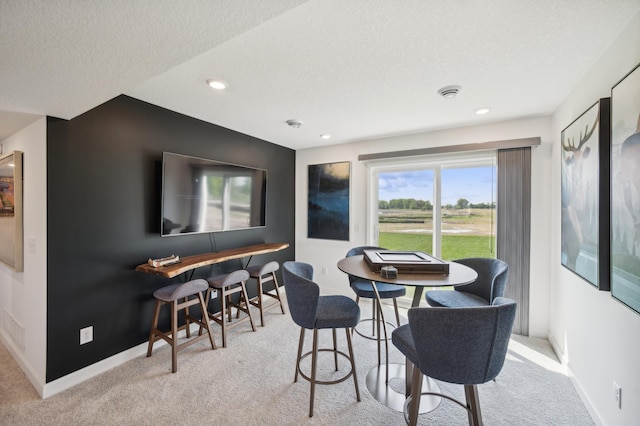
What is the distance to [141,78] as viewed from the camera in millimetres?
1477

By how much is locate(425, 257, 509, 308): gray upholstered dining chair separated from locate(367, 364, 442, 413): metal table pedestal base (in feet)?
2.07

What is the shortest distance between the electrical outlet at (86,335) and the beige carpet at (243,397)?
33cm

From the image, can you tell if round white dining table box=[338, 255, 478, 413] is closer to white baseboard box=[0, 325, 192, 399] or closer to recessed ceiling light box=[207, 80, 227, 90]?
recessed ceiling light box=[207, 80, 227, 90]

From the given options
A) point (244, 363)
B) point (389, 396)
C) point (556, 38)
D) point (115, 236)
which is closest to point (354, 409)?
point (389, 396)

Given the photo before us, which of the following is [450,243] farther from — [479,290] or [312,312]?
[312,312]

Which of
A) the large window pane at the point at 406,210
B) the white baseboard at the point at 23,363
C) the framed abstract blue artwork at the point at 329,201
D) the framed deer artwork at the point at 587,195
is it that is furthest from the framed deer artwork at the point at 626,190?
the white baseboard at the point at 23,363

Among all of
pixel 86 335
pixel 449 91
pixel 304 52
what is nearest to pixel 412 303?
pixel 449 91

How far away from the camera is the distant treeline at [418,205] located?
3270 mm

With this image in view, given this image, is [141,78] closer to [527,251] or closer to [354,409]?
[354,409]

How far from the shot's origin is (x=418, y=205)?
144 inches

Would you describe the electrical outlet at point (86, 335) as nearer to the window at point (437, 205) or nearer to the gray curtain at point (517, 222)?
the window at point (437, 205)

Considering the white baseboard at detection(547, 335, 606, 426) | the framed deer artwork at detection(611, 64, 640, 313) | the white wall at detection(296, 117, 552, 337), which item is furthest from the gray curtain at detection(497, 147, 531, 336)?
the framed deer artwork at detection(611, 64, 640, 313)

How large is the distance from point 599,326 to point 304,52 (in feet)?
8.52

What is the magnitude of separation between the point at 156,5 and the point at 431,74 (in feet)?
5.68
